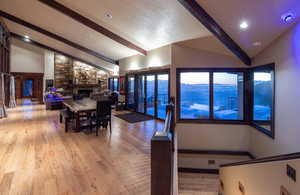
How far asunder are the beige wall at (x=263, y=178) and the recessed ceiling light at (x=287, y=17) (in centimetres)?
279

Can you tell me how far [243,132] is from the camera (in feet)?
17.3

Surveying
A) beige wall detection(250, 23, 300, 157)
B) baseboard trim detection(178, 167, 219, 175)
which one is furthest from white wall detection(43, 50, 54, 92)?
beige wall detection(250, 23, 300, 157)

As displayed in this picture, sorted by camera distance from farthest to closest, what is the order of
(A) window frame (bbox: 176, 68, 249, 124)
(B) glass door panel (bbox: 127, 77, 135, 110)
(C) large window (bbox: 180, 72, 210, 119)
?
(B) glass door panel (bbox: 127, 77, 135, 110) < (C) large window (bbox: 180, 72, 210, 119) < (A) window frame (bbox: 176, 68, 249, 124)

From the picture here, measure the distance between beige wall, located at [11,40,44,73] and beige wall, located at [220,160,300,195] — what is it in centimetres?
1391

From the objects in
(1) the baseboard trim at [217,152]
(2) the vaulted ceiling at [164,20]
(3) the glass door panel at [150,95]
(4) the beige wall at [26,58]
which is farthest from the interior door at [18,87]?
(1) the baseboard trim at [217,152]

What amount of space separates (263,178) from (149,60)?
6129mm

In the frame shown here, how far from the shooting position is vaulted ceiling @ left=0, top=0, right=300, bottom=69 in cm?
311

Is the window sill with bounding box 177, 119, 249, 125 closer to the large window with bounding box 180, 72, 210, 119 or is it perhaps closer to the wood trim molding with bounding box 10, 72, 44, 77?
the large window with bounding box 180, 72, 210, 119

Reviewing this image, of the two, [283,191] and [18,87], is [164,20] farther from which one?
[18,87]

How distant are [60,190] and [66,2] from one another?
5372mm

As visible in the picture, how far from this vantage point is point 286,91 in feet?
11.7

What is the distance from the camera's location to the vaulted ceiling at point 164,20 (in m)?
3.11

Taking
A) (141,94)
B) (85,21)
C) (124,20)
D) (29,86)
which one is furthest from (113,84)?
(124,20)

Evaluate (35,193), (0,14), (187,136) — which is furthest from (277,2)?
(0,14)
